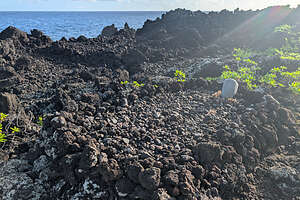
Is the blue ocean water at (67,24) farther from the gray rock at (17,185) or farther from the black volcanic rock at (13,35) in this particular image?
the gray rock at (17,185)

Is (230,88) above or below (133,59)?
above

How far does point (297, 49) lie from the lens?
32.3 feet

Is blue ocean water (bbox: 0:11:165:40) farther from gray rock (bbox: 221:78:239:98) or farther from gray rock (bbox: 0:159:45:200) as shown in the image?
gray rock (bbox: 0:159:45:200)

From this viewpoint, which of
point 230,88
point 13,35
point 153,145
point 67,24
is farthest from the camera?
point 67,24

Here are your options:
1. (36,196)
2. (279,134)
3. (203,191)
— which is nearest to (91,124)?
(36,196)

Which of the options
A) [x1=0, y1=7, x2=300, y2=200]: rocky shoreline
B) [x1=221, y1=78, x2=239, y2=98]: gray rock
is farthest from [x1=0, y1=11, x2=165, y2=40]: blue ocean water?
[x1=221, y1=78, x2=239, y2=98]: gray rock

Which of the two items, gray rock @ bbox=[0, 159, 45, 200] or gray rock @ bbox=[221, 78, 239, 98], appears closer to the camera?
gray rock @ bbox=[0, 159, 45, 200]

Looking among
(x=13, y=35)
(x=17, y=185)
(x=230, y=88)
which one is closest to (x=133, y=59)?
(x=230, y=88)

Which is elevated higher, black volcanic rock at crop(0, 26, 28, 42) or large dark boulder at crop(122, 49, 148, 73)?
black volcanic rock at crop(0, 26, 28, 42)

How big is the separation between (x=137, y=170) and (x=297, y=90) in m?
5.40

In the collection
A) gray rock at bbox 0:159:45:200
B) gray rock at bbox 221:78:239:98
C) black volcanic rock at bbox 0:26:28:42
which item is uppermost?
black volcanic rock at bbox 0:26:28:42

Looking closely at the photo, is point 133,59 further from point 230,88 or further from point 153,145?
point 153,145

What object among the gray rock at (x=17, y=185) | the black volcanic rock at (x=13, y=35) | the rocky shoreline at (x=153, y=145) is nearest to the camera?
the rocky shoreline at (x=153, y=145)

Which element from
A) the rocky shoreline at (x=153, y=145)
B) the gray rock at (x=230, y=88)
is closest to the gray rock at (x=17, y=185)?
the rocky shoreline at (x=153, y=145)
